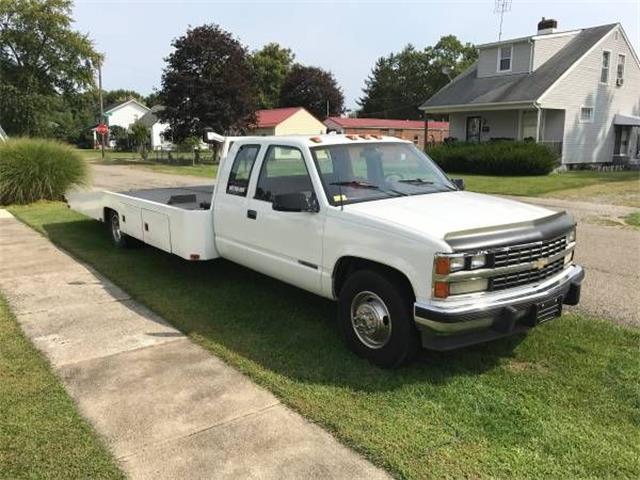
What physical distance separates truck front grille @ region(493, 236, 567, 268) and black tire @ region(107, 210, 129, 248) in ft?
20.9

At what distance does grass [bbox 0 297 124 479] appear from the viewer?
3.34 m

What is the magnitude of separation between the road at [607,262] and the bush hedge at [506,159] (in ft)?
28.6

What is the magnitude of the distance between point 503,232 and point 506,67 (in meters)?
27.8

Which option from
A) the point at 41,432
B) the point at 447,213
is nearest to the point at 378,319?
the point at 447,213

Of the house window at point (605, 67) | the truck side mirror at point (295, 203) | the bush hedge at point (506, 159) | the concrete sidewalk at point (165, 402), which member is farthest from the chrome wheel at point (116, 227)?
the house window at point (605, 67)

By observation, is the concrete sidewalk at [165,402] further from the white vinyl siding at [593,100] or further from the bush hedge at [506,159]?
the white vinyl siding at [593,100]

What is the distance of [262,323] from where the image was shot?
18.7 feet

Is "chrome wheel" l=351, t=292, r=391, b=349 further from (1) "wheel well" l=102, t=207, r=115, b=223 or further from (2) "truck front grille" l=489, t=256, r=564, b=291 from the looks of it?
(1) "wheel well" l=102, t=207, r=115, b=223

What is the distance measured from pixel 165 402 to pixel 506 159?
21.8m

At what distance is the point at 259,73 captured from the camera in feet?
254

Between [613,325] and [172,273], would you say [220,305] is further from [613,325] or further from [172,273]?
[613,325]

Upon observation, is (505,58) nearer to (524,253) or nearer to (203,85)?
(203,85)

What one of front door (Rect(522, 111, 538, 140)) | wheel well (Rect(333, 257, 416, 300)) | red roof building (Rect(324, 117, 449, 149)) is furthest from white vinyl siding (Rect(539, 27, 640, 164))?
red roof building (Rect(324, 117, 449, 149))

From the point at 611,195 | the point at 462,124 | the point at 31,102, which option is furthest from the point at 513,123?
the point at 31,102
